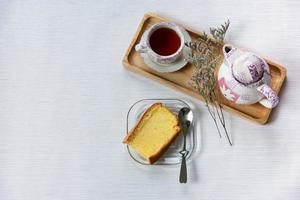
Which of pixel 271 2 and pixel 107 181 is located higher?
pixel 271 2

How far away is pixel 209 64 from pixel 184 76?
3.0 inches

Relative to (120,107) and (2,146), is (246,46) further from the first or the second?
(2,146)

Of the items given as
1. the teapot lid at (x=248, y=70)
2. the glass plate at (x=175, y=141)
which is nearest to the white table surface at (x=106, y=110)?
the glass plate at (x=175, y=141)

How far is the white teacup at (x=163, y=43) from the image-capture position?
0.99 m

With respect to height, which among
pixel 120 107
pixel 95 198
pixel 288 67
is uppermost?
pixel 288 67

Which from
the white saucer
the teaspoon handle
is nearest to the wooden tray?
the white saucer

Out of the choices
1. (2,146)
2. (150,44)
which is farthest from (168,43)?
(2,146)

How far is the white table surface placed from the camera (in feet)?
3.33

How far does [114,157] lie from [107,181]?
0.17 ft

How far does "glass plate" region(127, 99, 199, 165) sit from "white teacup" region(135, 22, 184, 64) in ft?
0.30

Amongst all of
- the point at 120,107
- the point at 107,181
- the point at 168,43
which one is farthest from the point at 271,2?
the point at 107,181

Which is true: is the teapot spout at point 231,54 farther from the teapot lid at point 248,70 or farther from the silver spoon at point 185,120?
the silver spoon at point 185,120

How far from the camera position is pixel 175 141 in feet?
3.36

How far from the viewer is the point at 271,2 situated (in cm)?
107
